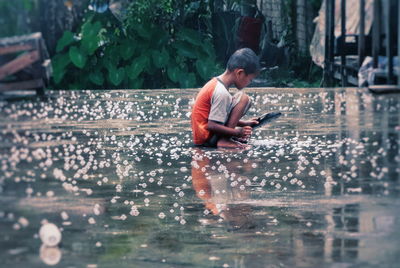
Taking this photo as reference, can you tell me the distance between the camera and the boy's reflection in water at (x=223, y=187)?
16.2 feet

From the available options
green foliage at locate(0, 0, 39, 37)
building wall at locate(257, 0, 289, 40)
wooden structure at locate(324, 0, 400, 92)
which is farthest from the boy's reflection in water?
building wall at locate(257, 0, 289, 40)

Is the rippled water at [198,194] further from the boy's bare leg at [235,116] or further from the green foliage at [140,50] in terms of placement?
the green foliage at [140,50]

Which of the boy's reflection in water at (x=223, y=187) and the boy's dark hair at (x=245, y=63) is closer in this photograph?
the boy's reflection in water at (x=223, y=187)

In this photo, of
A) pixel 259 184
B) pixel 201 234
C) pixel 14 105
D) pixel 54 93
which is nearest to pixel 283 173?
pixel 259 184

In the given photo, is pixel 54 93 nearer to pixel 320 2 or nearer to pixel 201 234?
pixel 320 2

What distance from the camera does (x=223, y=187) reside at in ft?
19.5

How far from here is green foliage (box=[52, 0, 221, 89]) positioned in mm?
18578

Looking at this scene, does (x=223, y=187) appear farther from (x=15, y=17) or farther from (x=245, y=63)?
(x=15, y=17)

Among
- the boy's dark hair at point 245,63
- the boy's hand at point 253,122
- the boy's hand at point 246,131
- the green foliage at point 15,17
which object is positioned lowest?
the boy's hand at point 246,131

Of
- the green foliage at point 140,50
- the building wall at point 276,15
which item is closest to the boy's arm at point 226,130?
the green foliage at point 140,50

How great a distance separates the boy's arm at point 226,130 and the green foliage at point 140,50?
1047 centimetres

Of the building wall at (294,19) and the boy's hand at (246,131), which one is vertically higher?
the building wall at (294,19)

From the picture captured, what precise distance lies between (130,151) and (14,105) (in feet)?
18.3

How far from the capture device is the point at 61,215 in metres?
4.97
